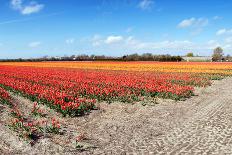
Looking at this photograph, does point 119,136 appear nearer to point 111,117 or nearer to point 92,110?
point 111,117

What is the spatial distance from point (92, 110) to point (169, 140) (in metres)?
5.37

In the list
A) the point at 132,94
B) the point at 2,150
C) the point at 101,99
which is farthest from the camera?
the point at 132,94

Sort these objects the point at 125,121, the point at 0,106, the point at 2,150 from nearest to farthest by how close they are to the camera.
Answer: the point at 2,150
the point at 125,121
the point at 0,106

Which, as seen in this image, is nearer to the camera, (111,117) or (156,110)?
(111,117)

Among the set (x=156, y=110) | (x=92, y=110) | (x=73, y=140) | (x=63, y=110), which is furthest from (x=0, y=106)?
(x=156, y=110)

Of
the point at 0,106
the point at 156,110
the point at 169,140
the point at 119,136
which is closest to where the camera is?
the point at 169,140

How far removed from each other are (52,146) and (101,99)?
8.21 meters

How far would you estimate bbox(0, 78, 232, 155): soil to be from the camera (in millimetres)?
9141

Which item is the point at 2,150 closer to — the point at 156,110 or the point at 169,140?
the point at 169,140

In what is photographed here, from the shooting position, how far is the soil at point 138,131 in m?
9.14

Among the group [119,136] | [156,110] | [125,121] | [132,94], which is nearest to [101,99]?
[132,94]

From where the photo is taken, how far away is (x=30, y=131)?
1015cm

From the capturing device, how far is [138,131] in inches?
447

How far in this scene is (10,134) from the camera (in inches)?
400
